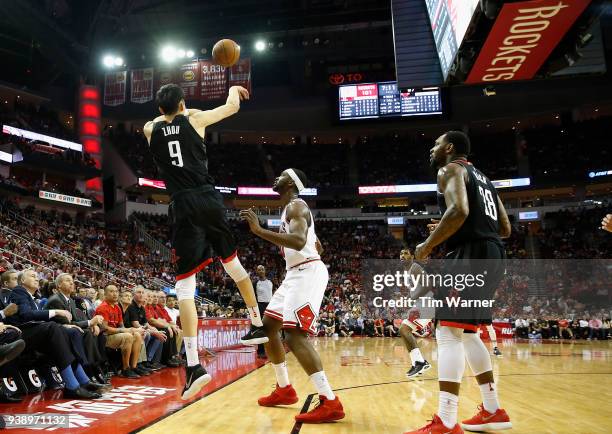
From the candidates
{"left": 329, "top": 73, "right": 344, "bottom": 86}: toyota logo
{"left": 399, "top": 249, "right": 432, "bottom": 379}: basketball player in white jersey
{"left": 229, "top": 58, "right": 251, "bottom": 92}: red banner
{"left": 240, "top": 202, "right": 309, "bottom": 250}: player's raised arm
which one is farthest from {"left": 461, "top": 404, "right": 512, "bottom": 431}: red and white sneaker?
{"left": 329, "top": 73, "right": 344, "bottom": 86}: toyota logo

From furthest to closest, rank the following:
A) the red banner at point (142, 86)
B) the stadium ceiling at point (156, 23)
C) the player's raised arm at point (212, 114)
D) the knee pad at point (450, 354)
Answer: the red banner at point (142, 86) < the stadium ceiling at point (156, 23) < the player's raised arm at point (212, 114) < the knee pad at point (450, 354)

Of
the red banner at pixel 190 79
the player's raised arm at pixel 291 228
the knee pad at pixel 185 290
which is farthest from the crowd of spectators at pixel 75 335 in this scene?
the red banner at pixel 190 79

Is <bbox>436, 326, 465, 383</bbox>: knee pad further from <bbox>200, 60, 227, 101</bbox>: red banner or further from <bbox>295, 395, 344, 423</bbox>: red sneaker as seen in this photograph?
<bbox>200, 60, 227, 101</bbox>: red banner

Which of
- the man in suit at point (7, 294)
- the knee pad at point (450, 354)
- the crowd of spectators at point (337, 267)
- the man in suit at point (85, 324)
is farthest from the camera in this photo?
the crowd of spectators at point (337, 267)

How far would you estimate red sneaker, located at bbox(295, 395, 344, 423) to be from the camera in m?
3.88

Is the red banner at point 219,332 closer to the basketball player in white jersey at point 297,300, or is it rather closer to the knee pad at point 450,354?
the basketball player in white jersey at point 297,300

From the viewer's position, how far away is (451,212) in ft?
10.9

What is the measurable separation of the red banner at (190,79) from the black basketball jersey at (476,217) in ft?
74.6

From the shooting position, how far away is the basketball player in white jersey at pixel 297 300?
12.9ft

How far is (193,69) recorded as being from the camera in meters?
25.5

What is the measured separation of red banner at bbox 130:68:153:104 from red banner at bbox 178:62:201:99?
1956 millimetres

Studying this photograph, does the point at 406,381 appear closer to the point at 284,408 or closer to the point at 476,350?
the point at 284,408

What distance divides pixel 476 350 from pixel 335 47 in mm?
27237

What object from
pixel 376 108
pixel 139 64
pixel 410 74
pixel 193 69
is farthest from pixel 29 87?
pixel 410 74
